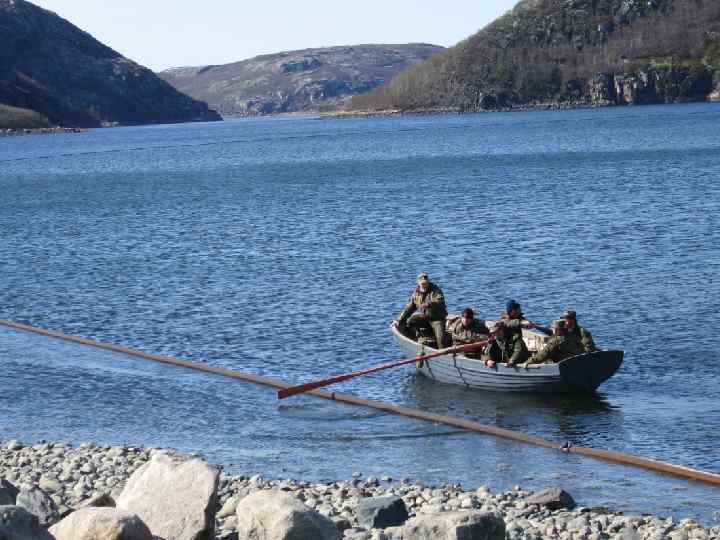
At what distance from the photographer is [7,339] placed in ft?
115

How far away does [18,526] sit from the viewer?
456 inches

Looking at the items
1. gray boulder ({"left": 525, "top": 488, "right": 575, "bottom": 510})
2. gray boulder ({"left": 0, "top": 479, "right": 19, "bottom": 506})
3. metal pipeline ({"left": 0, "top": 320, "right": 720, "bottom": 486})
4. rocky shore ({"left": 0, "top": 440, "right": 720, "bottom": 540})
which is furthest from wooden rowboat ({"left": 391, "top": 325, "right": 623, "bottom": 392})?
gray boulder ({"left": 0, "top": 479, "right": 19, "bottom": 506})

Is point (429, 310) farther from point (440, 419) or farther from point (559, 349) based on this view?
point (440, 419)

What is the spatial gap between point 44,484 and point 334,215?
51.5 metres

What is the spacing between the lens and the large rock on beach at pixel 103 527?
40.0 feet

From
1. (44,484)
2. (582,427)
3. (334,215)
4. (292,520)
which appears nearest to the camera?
(292,520)

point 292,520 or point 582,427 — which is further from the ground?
point 292,520

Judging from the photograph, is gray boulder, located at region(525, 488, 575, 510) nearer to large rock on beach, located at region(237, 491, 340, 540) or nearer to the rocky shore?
the rocky shore

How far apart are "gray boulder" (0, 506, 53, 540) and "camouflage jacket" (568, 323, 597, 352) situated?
15.6 meters

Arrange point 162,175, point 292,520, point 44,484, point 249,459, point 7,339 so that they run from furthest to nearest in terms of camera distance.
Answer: point 162,175, point 7,339, point 249,459, point 44,484, point 292,520

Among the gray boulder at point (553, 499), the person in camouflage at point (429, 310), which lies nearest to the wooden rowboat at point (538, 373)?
the person in camouflage at point (429, 310)

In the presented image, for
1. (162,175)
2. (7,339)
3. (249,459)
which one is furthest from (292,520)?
(162,175)

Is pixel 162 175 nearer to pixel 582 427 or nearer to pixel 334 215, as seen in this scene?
pixel 334 215

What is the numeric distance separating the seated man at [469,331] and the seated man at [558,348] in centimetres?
172
